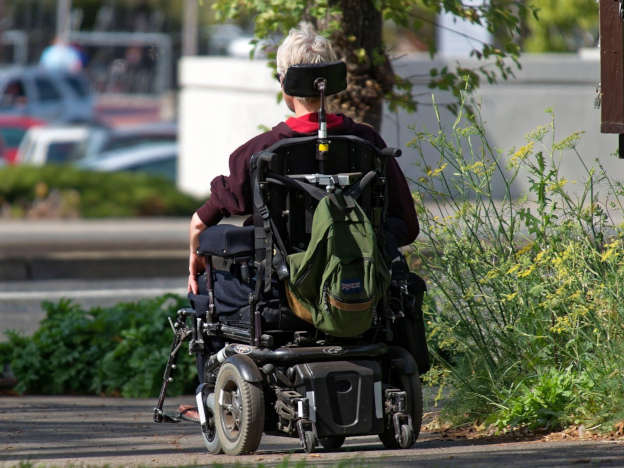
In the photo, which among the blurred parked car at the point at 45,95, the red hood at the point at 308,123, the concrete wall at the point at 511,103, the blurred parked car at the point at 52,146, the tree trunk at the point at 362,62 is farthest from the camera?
the blurred parked car at the point at 45,95

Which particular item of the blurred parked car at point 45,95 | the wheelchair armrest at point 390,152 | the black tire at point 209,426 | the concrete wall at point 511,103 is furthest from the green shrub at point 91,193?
the wheelchair armrest at point 390,152

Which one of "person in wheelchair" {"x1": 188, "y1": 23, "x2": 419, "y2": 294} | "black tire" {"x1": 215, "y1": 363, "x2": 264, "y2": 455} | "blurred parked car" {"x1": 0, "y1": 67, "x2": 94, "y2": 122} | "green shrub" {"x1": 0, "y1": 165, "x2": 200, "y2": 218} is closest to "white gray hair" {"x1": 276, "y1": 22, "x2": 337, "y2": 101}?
"person in wheelchair" {"x1": 188, "y1": 23, "x2": 419, "y2": 294}

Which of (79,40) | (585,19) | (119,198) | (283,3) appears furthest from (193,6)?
(283,3)

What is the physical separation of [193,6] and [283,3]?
42.0 m

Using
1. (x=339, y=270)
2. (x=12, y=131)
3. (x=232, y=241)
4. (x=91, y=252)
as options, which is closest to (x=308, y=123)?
(x=232, y=241)

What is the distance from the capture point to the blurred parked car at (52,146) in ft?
78.4

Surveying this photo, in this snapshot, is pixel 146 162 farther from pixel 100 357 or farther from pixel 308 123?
pixel 308 123

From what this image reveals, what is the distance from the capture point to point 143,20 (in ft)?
211

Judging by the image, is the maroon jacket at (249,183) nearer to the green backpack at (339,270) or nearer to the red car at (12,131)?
the green backpack at (339,270)

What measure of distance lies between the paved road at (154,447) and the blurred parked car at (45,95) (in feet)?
86.5

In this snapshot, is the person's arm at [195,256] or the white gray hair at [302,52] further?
the person's arm at [195,256]

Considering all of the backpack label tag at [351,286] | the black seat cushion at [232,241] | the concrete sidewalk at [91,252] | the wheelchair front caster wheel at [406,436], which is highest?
the black seat cushion at [232,241]

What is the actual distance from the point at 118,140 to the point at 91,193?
279 inches

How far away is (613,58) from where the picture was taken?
18.0 ft
